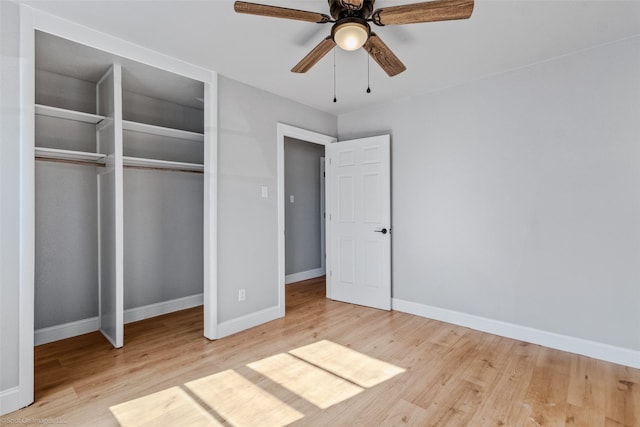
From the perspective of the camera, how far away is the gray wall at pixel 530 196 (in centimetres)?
255

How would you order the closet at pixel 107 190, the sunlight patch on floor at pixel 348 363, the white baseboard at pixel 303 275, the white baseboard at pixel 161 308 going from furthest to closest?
the white baseboard at pixel 303 275
the white baseboard at pixel 161 308
the closet at pixel 107 190
the sunlight patch on floor at pixel 348 363

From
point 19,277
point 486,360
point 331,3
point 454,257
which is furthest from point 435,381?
point 19,277

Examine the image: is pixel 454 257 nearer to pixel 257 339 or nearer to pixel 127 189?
pixel 257 339

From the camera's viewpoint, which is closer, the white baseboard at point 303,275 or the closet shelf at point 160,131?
the closet shelf at point 160,131

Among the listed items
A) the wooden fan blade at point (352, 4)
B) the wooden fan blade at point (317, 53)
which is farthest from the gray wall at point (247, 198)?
the wooden fan blade at point (352, 4)

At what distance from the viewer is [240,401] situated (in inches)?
81.7

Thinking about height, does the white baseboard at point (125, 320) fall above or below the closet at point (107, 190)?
below

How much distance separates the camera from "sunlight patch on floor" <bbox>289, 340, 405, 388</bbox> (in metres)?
2.35

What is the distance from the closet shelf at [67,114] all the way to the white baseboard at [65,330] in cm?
195

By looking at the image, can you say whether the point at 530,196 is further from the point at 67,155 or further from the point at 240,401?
the point at 67,155

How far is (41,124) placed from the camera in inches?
114

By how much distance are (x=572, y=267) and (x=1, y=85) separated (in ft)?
14.4

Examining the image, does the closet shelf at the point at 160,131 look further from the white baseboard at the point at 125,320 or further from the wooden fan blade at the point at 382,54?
the wooden fan blade at the point at 382,54

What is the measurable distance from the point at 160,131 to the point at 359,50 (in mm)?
2237
